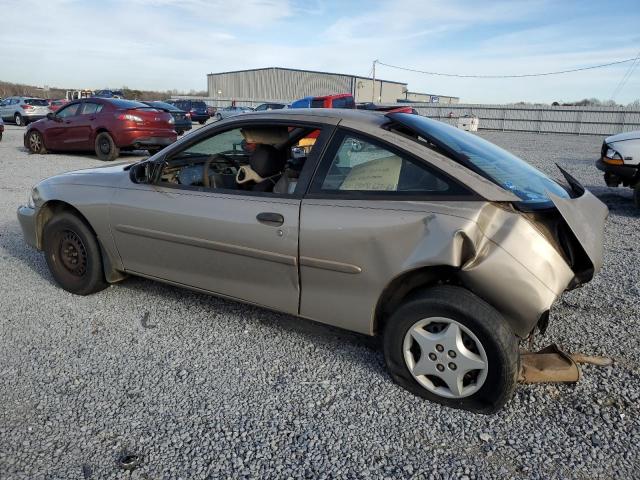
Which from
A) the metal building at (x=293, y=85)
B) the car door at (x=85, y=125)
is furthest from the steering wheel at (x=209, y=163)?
the metal building at (x=293, y=85)

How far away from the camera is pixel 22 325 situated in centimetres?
339

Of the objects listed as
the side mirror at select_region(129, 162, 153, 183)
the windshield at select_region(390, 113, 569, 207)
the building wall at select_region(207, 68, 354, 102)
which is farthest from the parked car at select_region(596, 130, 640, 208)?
the building wall at select_region(207, 68, 354, 102)

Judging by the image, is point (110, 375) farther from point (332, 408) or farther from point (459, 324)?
point (459, 324)

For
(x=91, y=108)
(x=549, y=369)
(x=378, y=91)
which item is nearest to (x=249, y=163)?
(x=549, y=369)

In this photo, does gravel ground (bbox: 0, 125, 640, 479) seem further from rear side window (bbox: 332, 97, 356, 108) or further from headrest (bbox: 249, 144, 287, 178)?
rear side window (bbox: 332, 97, 356, 108)

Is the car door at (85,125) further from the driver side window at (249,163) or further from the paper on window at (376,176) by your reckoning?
the paper on window at (376,176)

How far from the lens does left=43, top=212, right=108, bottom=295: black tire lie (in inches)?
146

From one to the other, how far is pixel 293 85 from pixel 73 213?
5791 centimetres

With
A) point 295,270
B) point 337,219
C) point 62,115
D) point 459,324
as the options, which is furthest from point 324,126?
point 62,115

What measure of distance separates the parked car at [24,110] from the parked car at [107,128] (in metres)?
14.4

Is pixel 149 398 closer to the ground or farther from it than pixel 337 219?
closer to the ground

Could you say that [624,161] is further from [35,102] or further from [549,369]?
[35,102]

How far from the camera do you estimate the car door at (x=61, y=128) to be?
12.1 metres

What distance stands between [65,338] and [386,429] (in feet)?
7.41
